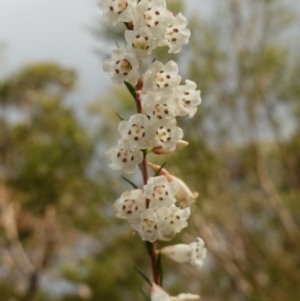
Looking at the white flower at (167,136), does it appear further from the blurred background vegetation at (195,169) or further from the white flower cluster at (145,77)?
the blurred background vegetation at (195,169)

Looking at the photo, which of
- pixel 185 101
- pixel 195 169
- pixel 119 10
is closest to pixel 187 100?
pixel 185 101

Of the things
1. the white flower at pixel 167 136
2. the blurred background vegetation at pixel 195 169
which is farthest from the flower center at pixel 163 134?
the blurred background vegetation at pixel 195 169

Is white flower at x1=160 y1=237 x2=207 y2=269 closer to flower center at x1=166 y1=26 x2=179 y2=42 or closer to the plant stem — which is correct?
the plant stem

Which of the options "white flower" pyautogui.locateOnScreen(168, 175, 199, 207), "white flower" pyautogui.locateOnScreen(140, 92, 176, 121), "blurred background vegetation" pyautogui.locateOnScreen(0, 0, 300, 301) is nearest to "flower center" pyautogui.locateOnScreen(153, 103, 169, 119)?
"white flower" pyautogui.locateOnScreen(140, 92, 176, 121)

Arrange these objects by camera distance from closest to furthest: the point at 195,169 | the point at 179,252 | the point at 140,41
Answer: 1. the point at 140,41
2. the point at 179,252
3. the point at 195,169

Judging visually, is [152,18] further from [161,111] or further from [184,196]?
[184,196]

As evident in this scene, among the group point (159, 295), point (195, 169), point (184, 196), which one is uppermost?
point (195, 169)
